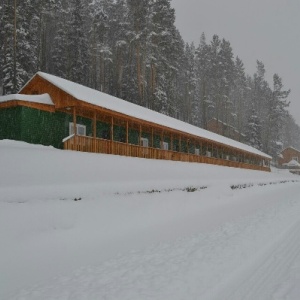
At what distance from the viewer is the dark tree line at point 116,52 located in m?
33.8

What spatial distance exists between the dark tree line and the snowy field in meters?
22.2

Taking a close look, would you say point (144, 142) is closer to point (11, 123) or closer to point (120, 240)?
point (11, 123)

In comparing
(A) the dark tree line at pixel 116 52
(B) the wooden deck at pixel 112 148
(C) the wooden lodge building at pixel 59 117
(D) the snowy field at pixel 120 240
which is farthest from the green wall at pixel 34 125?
(A) the dark tree line at pixel 116 52

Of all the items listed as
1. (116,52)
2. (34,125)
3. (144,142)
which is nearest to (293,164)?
(116,52)

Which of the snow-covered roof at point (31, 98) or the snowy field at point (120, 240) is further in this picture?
the snow-covered roof at point (31, 98)

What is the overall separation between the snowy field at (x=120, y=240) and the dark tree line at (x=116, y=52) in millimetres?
22208

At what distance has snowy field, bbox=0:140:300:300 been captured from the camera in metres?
4.75

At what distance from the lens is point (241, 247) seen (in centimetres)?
682

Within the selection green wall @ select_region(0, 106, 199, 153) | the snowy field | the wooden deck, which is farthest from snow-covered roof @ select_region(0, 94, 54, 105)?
the snowy field

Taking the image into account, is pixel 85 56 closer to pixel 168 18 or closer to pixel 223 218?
pixel 168 18

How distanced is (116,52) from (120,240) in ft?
150

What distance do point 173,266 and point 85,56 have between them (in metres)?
39.0

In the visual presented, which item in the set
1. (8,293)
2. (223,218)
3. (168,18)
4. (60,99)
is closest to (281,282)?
(8,293)

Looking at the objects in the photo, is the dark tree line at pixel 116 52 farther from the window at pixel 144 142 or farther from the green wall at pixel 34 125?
the green wall at pixel 34 125
